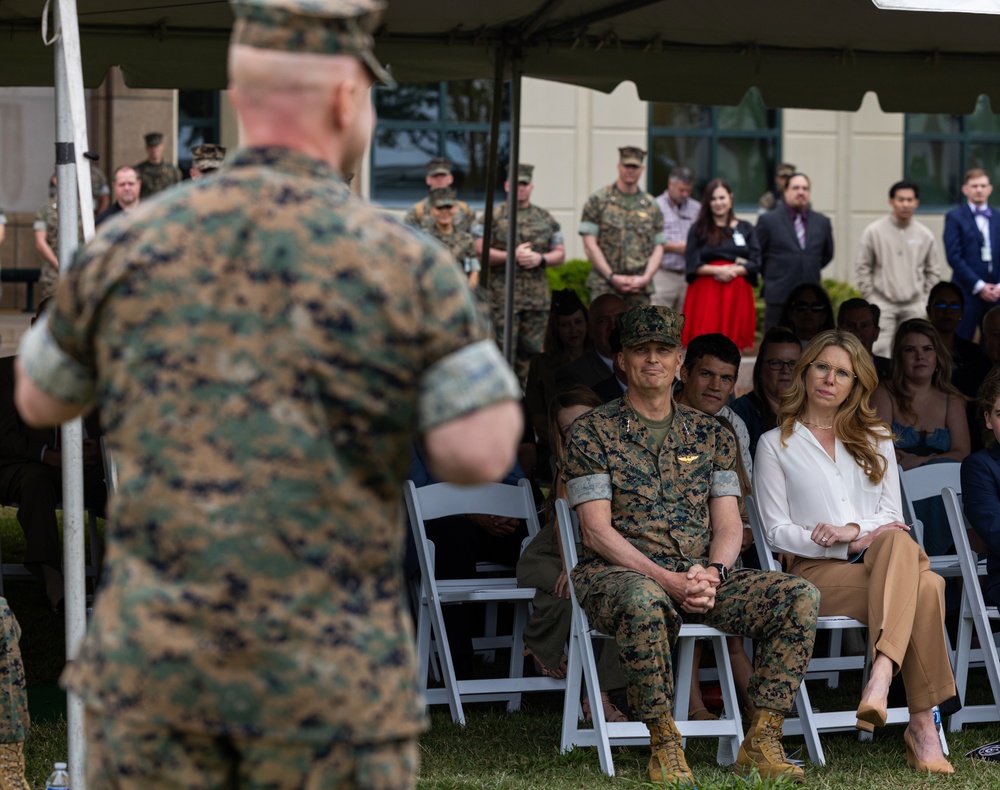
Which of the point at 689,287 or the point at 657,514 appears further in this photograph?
the point at 689,287

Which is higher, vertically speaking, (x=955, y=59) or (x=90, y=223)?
(x=955, y=59)

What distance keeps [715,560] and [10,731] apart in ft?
7.67

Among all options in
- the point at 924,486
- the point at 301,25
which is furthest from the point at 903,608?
the point at 301,25

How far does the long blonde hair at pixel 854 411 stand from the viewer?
5676 mm

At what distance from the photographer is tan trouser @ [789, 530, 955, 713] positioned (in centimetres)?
523

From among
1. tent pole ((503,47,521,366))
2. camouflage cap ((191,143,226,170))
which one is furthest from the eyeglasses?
camouflage cap ((191,143,226,170))

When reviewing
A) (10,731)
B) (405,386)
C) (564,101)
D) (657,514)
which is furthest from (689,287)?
(405,386)

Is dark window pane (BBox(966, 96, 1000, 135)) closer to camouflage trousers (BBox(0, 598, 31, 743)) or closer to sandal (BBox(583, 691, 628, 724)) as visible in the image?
sandal (BBox(583, 691, 628, 724))

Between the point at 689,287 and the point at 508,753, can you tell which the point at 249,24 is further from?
the point at 689,287

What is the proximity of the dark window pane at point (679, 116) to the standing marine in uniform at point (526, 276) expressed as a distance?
5.67 metres

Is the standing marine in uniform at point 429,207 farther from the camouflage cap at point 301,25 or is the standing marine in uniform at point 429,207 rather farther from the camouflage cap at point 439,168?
the camouflage cap at point 301,25

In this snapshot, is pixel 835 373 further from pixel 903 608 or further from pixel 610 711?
pixel 610 711

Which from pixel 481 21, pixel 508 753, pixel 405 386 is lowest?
pixel 508 753

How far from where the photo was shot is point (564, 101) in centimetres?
1700
